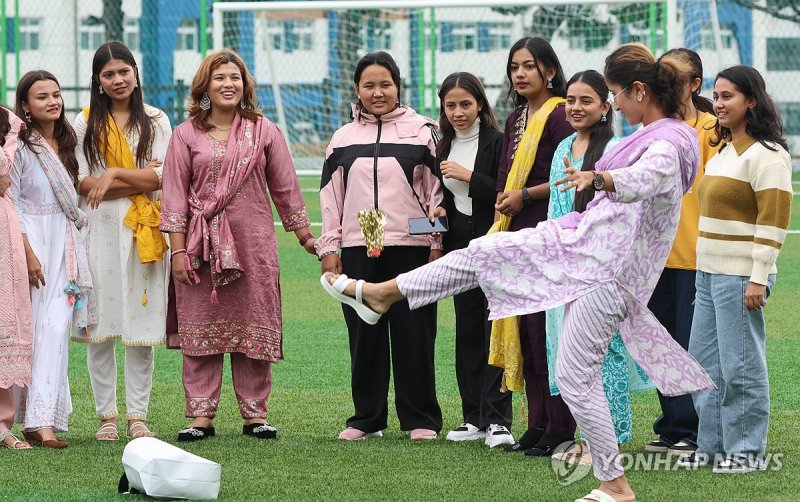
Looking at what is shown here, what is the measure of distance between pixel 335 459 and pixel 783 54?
2037cm

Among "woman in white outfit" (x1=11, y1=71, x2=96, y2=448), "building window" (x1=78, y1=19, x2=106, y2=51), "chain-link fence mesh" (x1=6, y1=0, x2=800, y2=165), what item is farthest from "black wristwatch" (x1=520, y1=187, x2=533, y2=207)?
"building window" (x1=78, y1=19, x2=106, y2=51)

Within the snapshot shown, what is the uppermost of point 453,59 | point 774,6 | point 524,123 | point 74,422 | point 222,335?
point 774,6

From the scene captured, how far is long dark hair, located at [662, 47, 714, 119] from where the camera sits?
545cm

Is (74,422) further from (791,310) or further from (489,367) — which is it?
(791,310)

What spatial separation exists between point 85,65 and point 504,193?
22.0 meters

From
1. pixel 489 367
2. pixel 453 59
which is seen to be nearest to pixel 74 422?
pixel 489 367

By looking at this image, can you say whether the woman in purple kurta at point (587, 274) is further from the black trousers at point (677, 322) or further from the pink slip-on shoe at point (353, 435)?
the pink slip-on shoe at point (353, 435)

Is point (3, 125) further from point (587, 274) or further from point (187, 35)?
point (187, 35)

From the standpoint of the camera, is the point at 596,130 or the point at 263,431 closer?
the point at 596,130

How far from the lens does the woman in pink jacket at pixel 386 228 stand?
604 cm

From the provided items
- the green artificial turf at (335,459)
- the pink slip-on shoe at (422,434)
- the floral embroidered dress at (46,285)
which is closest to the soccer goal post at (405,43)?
the green artificial turf at (335,459)

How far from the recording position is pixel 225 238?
5953mm

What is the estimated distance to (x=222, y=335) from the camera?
19.9 feet

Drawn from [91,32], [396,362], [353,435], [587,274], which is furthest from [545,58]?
[91,32]
